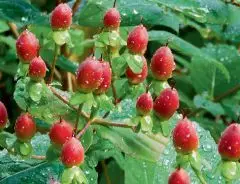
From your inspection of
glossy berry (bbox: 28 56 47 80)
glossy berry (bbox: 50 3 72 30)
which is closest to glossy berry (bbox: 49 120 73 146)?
glossy berry (bbox: 28 56 47 80)

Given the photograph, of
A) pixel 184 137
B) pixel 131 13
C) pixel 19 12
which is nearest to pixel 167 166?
pixel 184 137

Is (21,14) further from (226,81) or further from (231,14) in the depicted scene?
(226,81)

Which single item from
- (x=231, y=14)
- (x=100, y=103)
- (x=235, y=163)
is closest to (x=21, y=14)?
(x=231, y=14)

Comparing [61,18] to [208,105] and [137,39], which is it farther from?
[208,105]

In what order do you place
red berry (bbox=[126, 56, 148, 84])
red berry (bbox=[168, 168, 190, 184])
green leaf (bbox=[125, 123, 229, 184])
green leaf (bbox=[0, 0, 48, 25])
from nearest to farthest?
red berry (bbox=[168, 168, 190, 184]) → red berry (bbox=[126, 56, 148, 84]) → green leaf (bbox=[125, 123, 229, 184]) → green leaf (bbox=[0, 0, 48, 25])

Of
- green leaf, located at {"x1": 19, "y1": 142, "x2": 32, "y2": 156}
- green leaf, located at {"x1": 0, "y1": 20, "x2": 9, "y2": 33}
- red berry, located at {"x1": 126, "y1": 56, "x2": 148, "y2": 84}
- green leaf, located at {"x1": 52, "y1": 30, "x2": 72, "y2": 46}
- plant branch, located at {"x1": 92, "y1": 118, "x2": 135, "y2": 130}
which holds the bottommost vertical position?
green leaf, located at {"x1": 0, "y1": 20, "x2": 9, "y2": 33}

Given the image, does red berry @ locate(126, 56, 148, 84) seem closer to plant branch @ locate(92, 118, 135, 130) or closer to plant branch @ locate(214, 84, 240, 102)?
plant branch @ locate(92, 118, 135, 130)

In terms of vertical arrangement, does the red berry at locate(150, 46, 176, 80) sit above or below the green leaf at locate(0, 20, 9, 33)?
above

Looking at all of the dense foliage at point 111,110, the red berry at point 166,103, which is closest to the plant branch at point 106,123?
the dense foliage at point 111,110
